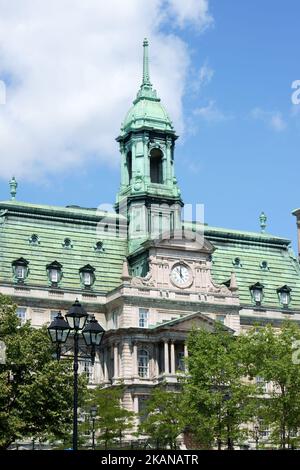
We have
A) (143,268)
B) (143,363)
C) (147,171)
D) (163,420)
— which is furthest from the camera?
(147,171)

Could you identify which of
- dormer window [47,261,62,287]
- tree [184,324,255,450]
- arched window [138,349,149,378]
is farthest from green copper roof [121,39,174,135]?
tree [184,324,255,450]

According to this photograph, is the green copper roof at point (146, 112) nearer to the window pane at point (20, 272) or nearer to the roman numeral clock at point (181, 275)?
the roman numeral clock at point (181, 275)

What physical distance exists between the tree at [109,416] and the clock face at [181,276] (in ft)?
58.0

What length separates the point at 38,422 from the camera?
62.4m

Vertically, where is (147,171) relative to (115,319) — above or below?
above

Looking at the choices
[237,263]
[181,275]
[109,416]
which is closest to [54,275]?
[181,275]

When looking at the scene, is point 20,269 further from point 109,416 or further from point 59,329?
point 59,329

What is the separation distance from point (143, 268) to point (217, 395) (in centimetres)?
3251

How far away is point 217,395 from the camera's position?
239 ft

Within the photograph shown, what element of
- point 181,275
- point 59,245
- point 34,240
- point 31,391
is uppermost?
point 34,240

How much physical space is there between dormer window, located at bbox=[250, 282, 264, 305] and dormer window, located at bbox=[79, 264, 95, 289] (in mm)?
20227

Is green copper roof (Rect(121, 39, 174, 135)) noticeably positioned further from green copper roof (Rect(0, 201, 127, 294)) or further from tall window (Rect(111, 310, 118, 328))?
tall window (Rect(111, 310, 118, 328))

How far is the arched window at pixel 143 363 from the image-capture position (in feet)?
324

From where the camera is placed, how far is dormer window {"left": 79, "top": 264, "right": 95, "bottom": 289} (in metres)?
103
